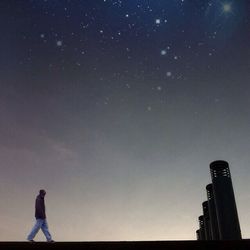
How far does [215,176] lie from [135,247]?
6.60 metres

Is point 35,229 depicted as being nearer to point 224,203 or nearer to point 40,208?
point 40,208

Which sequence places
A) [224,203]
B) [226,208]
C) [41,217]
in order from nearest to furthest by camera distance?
[41,217] → [226,208] → [224,203]

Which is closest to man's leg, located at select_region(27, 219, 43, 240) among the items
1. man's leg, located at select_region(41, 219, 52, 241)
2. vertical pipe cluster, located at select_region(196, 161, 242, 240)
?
man's leg, located at select_region(41, 219, 52, 241)

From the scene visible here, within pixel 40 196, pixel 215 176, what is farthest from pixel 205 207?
pixel 40 196

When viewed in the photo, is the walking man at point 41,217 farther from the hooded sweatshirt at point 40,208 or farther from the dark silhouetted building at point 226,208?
the dark silhouetted building at point 226,208

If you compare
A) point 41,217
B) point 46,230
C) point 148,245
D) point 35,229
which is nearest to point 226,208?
point 148,245

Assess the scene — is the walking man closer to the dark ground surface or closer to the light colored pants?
the light colored pants

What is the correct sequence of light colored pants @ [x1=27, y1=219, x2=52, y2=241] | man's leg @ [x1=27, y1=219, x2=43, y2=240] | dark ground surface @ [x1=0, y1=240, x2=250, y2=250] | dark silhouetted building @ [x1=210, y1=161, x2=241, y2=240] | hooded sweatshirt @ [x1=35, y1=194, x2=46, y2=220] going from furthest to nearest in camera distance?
dark silhouetted building @ [x1=210, y1=161, x2=241, y2=240] < hooded sweatshirt @ [x1=35, y1=194, x2=46, y2=220] < light colored pants @ [x1=27, y1=219, x2=52, y2=241] < man's leg @ [x1=27, y1=219, x2=43, y2=240] < dark ground surface @ [x1=0, y1=240, x2=250, y2=250]

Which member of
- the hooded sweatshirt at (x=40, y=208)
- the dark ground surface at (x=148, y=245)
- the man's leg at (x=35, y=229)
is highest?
the hooded sweatshirt at (x=40, y=208)

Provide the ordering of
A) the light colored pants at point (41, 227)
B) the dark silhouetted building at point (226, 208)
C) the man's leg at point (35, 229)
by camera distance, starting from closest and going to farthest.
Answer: the man's leg at point (35, 229) < the light colored pants at point (41, 227) < the dark silhouetted building at point (226, 208)

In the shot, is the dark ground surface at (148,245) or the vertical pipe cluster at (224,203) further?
the vertical pipe cluster at (224,203)

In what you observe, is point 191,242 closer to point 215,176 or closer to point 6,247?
point 6,247

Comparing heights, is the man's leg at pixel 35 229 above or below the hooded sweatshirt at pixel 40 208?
below

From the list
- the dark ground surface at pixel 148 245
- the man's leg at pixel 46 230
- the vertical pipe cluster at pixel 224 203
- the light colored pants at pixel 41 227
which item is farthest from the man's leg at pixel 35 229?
the vertical pipe cluster at pixel 224 203
